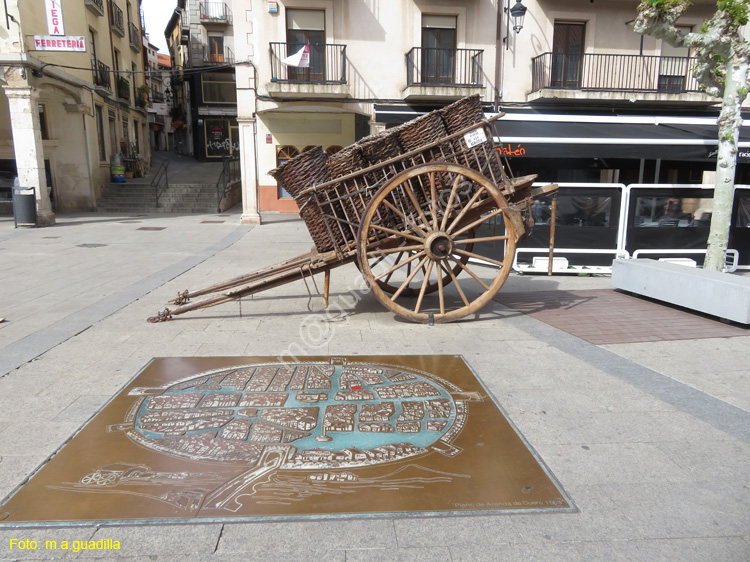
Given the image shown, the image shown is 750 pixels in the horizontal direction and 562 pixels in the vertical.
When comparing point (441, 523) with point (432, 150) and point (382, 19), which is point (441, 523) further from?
point (382, 19)

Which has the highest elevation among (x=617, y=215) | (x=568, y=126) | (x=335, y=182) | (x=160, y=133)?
(x=160, y=133)

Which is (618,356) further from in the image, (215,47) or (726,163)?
(215,47)

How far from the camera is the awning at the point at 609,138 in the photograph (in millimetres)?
9719

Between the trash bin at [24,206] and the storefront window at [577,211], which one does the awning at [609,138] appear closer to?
the storefront window at [577,211]

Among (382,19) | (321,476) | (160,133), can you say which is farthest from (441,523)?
(160,133)

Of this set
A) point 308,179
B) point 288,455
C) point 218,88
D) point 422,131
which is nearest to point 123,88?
point 218,88

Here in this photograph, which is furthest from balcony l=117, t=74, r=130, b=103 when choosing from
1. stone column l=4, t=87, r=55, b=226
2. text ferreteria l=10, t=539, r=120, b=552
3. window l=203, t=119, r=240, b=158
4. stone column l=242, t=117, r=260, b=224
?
text ferreteria l=10, t=539, r=120, b=552

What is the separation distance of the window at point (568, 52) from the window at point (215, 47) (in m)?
23.5

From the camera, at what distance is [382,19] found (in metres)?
17.5

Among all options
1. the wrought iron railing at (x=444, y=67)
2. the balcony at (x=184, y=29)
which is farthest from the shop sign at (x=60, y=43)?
the balcony at (x=184, y=29)

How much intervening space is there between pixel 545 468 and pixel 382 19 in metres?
17.5

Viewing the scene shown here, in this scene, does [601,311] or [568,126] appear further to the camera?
[568,126]

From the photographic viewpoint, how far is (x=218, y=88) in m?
32.3

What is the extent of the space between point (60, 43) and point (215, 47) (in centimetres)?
2138
